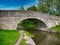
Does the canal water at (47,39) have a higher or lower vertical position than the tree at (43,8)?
lower

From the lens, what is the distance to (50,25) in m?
50.3

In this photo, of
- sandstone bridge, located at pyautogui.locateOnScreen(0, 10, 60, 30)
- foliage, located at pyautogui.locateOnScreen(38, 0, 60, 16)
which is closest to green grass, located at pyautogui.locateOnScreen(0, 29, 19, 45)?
sandstone bridge, located at pyautogui.locateOnScreen(0, 10, 60, 30)

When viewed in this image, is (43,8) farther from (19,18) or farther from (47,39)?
(47,39)

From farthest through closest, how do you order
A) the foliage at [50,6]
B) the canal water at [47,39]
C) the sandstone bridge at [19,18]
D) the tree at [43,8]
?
1. the tree at [43,8]
2. the foliage at [50,6]
3. the sandstone bridge at [19,18]
4. the canal water at [47,39]

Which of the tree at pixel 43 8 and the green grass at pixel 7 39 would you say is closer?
the green grass at pixel 7 39

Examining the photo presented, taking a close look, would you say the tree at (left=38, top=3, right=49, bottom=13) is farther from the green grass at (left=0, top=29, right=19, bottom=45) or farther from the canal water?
the green grass at (left=0, top=29, right=19, bottom=45)

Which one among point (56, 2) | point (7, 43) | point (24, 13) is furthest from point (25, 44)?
point (56, 2)

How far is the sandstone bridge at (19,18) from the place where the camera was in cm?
4256

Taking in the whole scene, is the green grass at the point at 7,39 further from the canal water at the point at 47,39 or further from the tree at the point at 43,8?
the tree at the point at 43,8

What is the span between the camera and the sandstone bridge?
4256 centimetres

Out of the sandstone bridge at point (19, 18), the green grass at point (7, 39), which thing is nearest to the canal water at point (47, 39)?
the green grass at point (7, 39)

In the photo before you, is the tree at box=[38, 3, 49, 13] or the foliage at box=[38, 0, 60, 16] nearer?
the foliage at box=[38, 0, 60, 16]

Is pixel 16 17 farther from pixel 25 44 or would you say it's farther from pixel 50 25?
pixel 25 44

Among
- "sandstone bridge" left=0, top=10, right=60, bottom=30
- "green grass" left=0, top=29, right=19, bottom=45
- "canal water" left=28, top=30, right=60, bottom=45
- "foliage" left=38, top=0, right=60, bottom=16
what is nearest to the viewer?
"green grass" left=0, top=29, right=19, bottom=45
